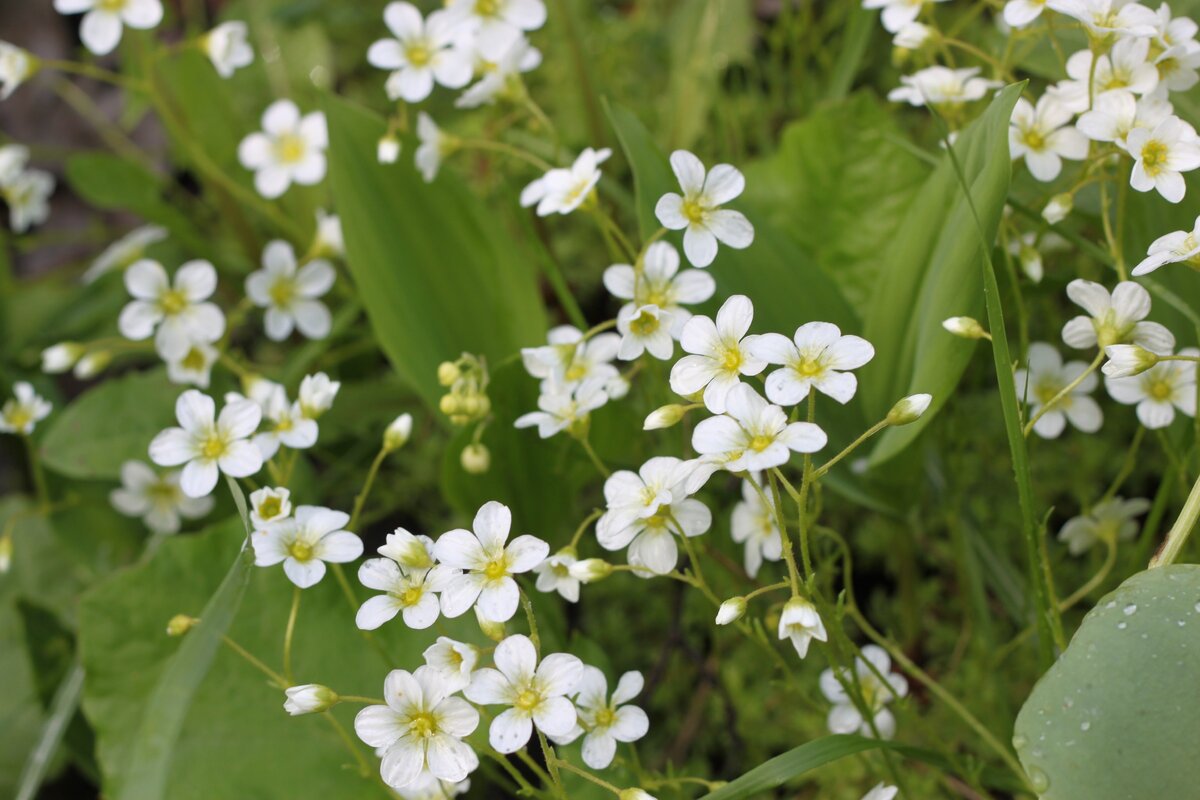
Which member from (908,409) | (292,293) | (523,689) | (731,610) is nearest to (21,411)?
(292,293)

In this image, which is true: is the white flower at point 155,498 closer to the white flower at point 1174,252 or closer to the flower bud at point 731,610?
the flower bud at point 731,610

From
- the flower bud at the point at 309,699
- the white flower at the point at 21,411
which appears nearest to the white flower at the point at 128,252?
the white flower at the point at 21,411

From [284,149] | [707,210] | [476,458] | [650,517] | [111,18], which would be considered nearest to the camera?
[650,517]

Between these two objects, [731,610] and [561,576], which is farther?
[561,576]

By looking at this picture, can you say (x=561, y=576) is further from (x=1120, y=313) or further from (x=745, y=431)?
(x=1120, y=313)

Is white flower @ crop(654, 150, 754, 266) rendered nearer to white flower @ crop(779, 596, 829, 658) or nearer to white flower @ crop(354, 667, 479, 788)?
white flower @ crop(779, 596, 829, 658)

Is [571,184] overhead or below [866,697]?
overhead
